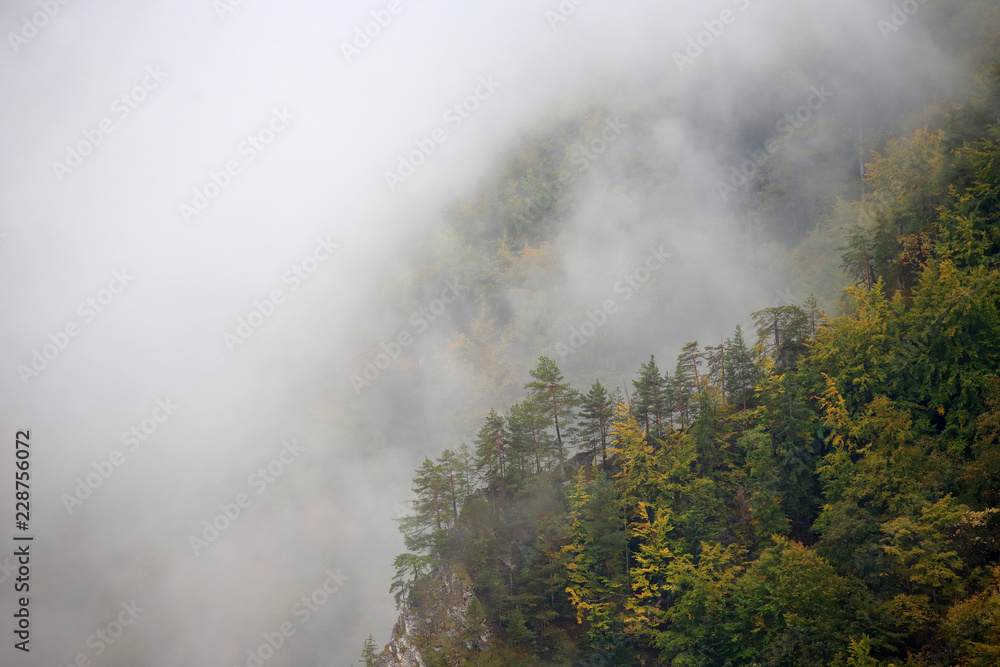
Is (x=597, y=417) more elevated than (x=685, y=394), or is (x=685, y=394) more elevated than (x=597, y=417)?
(x=597, y=417)

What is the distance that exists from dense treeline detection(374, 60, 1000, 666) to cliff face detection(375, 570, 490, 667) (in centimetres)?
47

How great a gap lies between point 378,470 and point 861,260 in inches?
2579

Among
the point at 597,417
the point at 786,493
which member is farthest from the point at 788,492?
the point at 597,417

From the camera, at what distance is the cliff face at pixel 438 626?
44.8m

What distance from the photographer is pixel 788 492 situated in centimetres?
4197

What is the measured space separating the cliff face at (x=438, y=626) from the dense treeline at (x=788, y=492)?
0.47m

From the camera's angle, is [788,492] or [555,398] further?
[555,398]

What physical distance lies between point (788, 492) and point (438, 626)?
25332mm

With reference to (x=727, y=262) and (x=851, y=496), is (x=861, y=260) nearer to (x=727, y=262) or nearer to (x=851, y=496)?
(x=851, y=496)

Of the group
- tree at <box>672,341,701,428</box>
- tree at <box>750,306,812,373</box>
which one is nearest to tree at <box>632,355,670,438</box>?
tree at <box>672,341,701,428</box>

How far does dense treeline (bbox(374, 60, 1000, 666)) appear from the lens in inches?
1298

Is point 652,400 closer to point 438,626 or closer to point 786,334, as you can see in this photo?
point 786,334

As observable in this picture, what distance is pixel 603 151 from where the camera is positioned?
86.8 metres

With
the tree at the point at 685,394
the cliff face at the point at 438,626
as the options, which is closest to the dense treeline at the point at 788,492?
the tree at the point at 685,394
